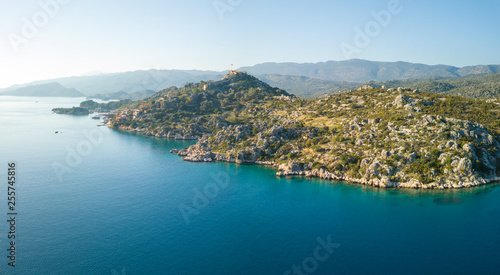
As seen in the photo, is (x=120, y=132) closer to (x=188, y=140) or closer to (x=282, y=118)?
(x=188, y=140)

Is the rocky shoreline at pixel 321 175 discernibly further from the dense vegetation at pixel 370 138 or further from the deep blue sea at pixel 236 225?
the deep blue sea at pixel 236 225

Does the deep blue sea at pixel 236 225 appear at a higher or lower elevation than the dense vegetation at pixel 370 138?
lower

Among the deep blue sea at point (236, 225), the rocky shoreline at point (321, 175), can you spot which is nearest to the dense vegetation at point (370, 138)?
the rocky shoreline at point (321, 175)

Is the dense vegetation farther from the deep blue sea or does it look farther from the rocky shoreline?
the deep blue sea

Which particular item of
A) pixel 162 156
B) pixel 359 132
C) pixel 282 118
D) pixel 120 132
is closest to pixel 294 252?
pixel 359 132

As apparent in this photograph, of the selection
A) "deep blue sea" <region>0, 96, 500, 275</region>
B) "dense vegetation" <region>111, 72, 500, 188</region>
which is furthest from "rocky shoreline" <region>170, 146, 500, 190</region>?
"deep blue sea" <region>0, 96, 500, 275</region>

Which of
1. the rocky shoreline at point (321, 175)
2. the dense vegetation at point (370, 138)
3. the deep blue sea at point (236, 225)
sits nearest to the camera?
the deep blue sea at point (236, 225)
